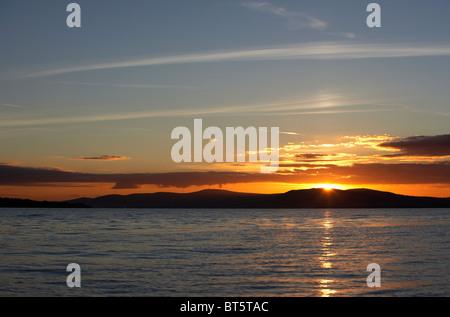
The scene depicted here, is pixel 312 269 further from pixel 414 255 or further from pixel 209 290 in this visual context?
pixel 414 255

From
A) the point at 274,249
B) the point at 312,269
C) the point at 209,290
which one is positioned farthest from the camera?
the point at 274,249

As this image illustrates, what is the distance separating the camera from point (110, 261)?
36562mm

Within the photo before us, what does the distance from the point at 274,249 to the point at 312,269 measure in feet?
46.7

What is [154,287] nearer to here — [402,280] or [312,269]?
[312,269]

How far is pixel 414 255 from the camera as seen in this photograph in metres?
41.2
